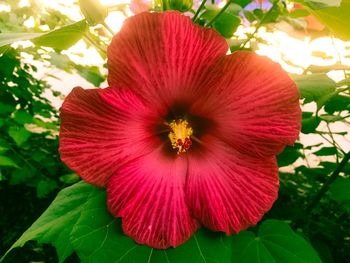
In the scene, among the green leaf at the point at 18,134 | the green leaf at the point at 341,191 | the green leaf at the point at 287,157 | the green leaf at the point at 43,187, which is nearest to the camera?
the green leaf at the point at 341,191

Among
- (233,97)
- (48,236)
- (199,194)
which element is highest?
(233,97)

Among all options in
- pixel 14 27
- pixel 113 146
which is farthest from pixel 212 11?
pixel 14 27

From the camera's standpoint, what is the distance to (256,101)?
513mm

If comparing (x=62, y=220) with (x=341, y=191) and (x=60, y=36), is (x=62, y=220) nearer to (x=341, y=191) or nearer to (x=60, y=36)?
(x=60, y=36)

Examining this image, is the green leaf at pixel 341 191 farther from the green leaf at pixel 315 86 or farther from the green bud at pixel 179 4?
the green bud at pixel 179 4

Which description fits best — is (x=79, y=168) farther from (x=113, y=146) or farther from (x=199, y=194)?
(x=199, y=194)

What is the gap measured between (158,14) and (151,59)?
6cm

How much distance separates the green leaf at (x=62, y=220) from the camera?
70cm

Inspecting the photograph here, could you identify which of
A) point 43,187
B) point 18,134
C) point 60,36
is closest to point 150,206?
point 60,36

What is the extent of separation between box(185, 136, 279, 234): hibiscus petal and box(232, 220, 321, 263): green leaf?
19 centimetres

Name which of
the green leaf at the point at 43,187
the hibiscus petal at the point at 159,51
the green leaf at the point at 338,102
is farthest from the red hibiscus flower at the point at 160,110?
the green leaf at the point at 43,187

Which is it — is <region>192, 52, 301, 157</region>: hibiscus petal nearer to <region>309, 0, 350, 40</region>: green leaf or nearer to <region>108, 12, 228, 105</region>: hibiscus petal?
<region>108, 12, 228, 105</region>: hibiscus petal

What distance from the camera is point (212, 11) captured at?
0.90 m

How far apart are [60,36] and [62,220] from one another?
1.19 feet
